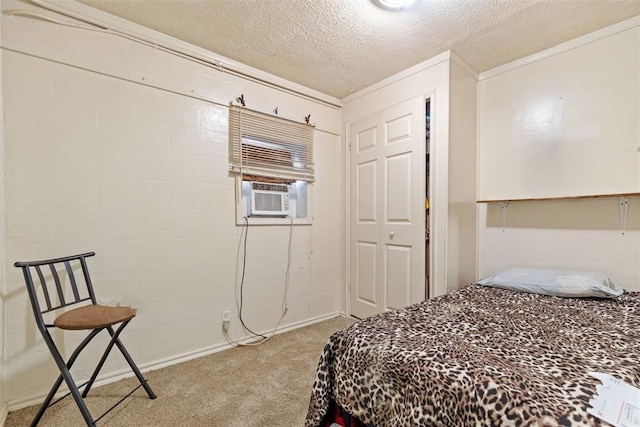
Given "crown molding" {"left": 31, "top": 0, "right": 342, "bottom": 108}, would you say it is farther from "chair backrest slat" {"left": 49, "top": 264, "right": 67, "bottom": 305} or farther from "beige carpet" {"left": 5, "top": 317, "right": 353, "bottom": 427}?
"beige carpet" {"left": 5, "top": 317, "right": 353, "bottom": 427}

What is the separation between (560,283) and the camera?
6.11 feet

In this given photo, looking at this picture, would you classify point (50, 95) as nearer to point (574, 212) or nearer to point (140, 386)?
point (140, 386)

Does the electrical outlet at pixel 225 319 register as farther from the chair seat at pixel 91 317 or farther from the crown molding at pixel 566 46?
the crown molding at pixel 566 46

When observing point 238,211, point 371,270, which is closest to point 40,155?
point 238,211

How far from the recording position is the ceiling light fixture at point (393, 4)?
1.74m

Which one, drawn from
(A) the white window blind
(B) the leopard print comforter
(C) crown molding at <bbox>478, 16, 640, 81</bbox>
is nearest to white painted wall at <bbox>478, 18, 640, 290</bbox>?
(C) crown molding at <bbox>478, 16, 640, 81</bbox>

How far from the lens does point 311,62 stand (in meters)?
2.46

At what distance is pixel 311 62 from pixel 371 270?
2.06m

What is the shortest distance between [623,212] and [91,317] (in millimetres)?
3399

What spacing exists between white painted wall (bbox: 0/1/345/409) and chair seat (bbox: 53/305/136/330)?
0.37 metres

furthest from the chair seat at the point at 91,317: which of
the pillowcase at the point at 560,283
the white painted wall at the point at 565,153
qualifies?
the white painted wall at the point at 565,153

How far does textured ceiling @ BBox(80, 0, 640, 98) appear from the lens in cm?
180

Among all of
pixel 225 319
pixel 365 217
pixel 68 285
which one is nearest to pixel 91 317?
pixel 68 285

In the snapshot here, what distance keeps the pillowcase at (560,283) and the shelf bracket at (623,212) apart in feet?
1.24
